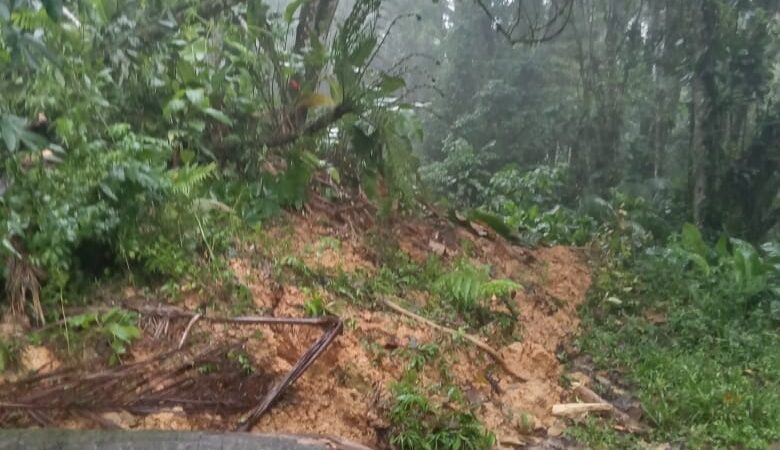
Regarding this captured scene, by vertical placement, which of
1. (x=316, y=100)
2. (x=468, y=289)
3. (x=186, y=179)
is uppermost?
(x=316, y=100)

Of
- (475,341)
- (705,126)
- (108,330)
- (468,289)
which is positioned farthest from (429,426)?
(705,126)

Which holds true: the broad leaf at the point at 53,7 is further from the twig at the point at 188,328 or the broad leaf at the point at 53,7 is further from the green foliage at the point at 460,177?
the green foliage at the point at 460,177

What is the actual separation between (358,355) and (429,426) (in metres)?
0.69

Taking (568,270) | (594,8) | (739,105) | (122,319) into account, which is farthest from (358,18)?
(594,8)

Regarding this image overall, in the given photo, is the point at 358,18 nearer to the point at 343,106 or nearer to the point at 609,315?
the point at 343,106

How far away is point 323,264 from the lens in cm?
538

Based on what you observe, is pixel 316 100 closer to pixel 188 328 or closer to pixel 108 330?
pixel 188 328

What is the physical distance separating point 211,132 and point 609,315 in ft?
11.1

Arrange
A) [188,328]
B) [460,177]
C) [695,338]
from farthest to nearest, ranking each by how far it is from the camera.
Answer: [460,177], [695,338], [188,328]

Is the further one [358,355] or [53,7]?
[358,355]

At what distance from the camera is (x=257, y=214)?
224 inches

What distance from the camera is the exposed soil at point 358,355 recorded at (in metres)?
3.71

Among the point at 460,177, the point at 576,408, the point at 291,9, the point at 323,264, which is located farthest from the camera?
the point at 460,177

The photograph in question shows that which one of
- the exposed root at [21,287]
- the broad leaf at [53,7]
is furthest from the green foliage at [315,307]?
the broad leaf at [53,7]
